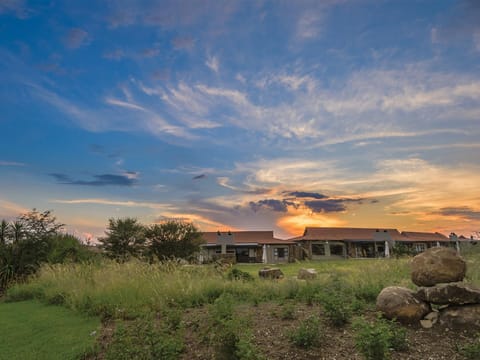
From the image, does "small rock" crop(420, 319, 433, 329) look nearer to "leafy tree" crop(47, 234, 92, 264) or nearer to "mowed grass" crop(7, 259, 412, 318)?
"mowed grass" crop(7, 259, 412, 318)

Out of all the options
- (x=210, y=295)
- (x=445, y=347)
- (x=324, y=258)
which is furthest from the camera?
(x=324, y=258)

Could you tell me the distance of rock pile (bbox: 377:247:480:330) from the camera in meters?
5.15

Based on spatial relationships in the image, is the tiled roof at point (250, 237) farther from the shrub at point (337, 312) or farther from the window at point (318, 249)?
the shrub at point (337, 312)

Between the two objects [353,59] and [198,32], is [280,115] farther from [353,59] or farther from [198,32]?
[198,32]

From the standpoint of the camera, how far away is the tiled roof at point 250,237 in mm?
38875

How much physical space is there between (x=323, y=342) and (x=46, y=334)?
488cm

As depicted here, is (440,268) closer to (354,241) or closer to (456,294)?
(456,294)

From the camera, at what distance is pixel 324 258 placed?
39.1m

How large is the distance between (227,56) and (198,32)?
106 centimetres

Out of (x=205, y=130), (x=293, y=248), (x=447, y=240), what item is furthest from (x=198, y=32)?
(x=447, y=240)

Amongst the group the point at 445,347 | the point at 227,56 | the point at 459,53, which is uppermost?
the point at 227,56

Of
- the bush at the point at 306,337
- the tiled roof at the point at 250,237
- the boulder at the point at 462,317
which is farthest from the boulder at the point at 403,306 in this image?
the tiled roof at the point at 250,237

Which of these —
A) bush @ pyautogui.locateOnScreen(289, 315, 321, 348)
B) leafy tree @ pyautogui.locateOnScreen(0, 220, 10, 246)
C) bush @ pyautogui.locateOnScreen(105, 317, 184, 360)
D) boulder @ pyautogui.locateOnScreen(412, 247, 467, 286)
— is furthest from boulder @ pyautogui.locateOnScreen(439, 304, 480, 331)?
leafy tree @ pyautogui.locateOnScreen(0, 220, 10, 246)

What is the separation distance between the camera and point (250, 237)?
4053 centimetres
